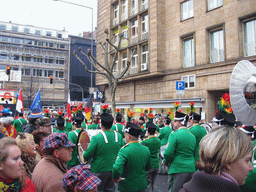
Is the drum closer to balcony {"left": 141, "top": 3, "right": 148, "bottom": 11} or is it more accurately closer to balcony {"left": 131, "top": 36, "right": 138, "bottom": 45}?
balcony {"left": 131, "top": 36, "right": 138, "bottom": 45}

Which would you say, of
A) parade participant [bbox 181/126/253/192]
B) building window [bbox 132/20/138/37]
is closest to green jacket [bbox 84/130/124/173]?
parade participant [bbox 181/126/253/192]

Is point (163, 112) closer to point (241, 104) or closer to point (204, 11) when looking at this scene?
point (204, 11)

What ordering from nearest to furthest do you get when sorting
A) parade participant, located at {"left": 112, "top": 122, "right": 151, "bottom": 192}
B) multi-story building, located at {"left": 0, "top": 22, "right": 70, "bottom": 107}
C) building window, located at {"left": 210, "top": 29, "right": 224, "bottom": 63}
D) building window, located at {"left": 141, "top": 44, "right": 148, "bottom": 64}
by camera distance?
1. parade participant, located at {"left": 112, "top": 122, "right": 151, "bottom": 192}
2. building window, located at {"left": 210, "top": 29, "right": 224, "bottom": 63}
3. building window, located at {"left": 141, "top": 44, "right": 148, "bottom": 64}
4. multi-story building, located at {"left": 0, "top": 22, "right": 70, "bottom": 107}

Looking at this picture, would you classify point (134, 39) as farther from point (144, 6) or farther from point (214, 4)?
point (214, 4)

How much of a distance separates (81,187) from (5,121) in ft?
19.3

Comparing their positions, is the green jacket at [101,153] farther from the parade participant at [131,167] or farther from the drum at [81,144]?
the drum at [81,144]

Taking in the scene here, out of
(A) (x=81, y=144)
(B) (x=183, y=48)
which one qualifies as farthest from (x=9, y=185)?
(B) (x=183, y=48)

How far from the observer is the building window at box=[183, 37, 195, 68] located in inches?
689

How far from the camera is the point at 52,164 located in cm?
250

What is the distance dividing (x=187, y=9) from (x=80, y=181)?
18619 mm

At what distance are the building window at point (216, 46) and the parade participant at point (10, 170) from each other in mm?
15549

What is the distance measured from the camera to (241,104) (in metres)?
2.53

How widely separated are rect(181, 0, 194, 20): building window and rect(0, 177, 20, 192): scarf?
18070 millimetres

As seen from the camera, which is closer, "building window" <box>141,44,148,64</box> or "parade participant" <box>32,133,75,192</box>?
"parade participant" <box>32,133,75,192</box>
